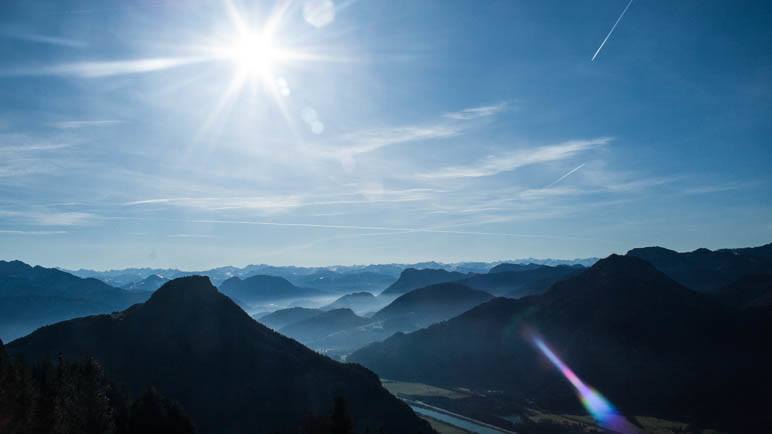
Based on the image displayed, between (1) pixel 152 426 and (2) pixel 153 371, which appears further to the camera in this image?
(2) pixel 153 371

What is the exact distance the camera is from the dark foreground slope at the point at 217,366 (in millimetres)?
143750

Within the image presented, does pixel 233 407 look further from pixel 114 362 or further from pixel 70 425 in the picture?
pixel 70 425

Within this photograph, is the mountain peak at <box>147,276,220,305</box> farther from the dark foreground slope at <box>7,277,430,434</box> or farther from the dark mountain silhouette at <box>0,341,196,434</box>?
the dark mountain silhouette at <box>0,341,196,434</box>

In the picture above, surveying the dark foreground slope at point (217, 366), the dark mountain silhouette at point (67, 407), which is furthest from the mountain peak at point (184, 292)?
the dark mountain silhouette at point (67, 407)

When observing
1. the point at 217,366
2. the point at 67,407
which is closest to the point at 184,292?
the point at 217,366

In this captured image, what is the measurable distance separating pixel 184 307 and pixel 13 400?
432ft

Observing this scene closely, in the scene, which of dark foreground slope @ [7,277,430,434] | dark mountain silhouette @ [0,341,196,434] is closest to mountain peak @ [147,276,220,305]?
dark foreground slope @ [7,277,430,434]

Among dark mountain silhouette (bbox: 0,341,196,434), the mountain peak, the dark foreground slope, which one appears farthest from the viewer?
the mountain peak

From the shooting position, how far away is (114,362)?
149125mm

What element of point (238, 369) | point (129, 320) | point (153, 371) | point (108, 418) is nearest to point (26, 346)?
point (129, 320)

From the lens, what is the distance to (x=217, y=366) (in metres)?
159

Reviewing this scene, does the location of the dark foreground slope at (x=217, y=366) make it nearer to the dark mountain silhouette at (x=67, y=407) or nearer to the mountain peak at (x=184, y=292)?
the mountain peak at (x=184, y=292)

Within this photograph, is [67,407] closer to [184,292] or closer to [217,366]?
[217,366]

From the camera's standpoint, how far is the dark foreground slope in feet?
472
